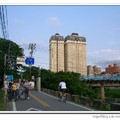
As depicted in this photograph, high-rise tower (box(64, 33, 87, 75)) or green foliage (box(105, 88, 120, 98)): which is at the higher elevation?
high-rise tower (box(64, 33, 87, 75))

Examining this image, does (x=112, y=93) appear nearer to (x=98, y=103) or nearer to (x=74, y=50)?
(x=98, y=103)

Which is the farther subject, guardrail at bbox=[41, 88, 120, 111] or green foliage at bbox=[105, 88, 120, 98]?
green foliage at bbox=[105, 88, 120, 98]

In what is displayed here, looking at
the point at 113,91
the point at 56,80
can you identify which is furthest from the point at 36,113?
the point at 113,91

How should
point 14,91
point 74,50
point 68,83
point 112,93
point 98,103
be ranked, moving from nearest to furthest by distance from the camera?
point 74,50, point 98,103, point 14,91, point 68,83, point 112,93

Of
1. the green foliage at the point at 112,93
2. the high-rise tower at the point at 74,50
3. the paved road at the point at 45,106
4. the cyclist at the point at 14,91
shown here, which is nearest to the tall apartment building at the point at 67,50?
the high-rise tower at the point at 74,50

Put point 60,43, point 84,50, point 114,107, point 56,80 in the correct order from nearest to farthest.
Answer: point 114,107, point 84,50, point 60,43, point 56,80

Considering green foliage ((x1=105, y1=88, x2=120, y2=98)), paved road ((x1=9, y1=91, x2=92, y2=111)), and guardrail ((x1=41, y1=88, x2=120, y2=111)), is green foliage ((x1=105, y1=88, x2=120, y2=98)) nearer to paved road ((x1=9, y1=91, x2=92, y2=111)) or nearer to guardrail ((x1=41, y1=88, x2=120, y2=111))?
guardrail ((x1=41, y1=88, x2=120, y2=111))

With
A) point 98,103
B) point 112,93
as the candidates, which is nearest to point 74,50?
point 98,103

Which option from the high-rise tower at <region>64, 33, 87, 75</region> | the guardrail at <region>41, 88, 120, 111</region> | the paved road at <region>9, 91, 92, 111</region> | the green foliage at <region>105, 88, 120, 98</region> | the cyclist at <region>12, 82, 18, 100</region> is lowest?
the green foliage at <region>105, 88, 120, 98</region>

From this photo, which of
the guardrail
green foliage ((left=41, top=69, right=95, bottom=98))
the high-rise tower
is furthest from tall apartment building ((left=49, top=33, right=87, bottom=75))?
green foliage ((left=41, top=69, right=95, bottom=98))

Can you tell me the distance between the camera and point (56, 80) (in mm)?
46188
